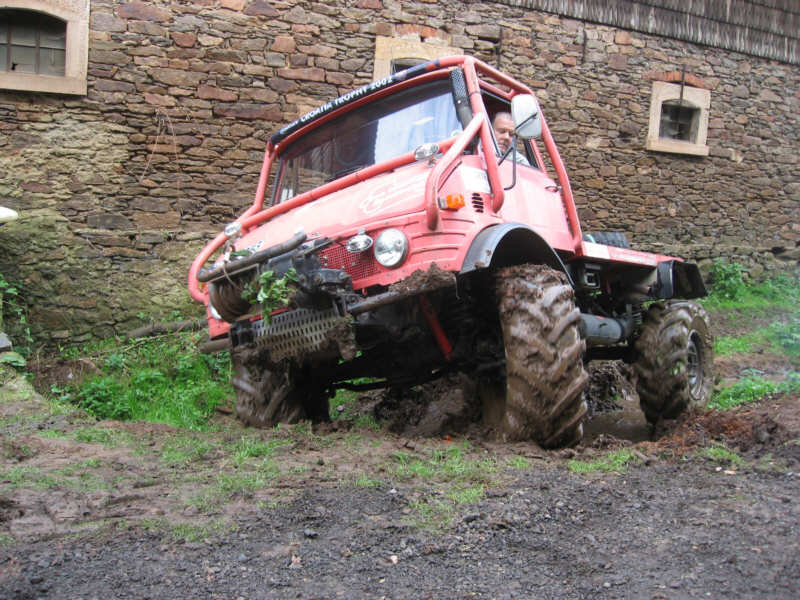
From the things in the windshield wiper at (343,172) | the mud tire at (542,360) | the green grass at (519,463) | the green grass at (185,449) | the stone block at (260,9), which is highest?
the stone block at (260,9)

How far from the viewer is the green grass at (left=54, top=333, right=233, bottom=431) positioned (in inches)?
236

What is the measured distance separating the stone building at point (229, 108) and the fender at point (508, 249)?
519cm

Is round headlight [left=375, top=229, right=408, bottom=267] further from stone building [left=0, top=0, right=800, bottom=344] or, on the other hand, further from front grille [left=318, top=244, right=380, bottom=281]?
stone building [left=0, top=0, right=800, bottom=344]

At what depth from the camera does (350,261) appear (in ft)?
13.3

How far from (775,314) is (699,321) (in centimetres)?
584

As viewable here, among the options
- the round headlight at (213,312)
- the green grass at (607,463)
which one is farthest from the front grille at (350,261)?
the green grass at (607,463)

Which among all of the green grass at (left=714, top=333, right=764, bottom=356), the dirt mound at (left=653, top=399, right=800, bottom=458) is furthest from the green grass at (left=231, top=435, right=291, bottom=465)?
the green grass at (left=714, top=333, right=764, bottom=356)

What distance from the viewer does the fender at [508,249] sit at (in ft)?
12.2

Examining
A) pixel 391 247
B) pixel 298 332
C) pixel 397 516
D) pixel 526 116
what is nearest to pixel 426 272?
pixel 391 247

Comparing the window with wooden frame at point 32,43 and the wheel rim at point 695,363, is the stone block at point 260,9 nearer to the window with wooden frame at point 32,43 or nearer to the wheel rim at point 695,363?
the window with wooden frame at point 32,43

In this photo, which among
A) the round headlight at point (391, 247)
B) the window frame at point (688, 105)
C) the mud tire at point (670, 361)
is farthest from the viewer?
the window frame at point (688, 105)

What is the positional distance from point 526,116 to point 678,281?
8.25 feet

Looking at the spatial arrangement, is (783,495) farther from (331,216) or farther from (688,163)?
(688,163)

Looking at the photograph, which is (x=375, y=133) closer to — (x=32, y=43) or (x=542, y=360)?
(x=542, y=360)
